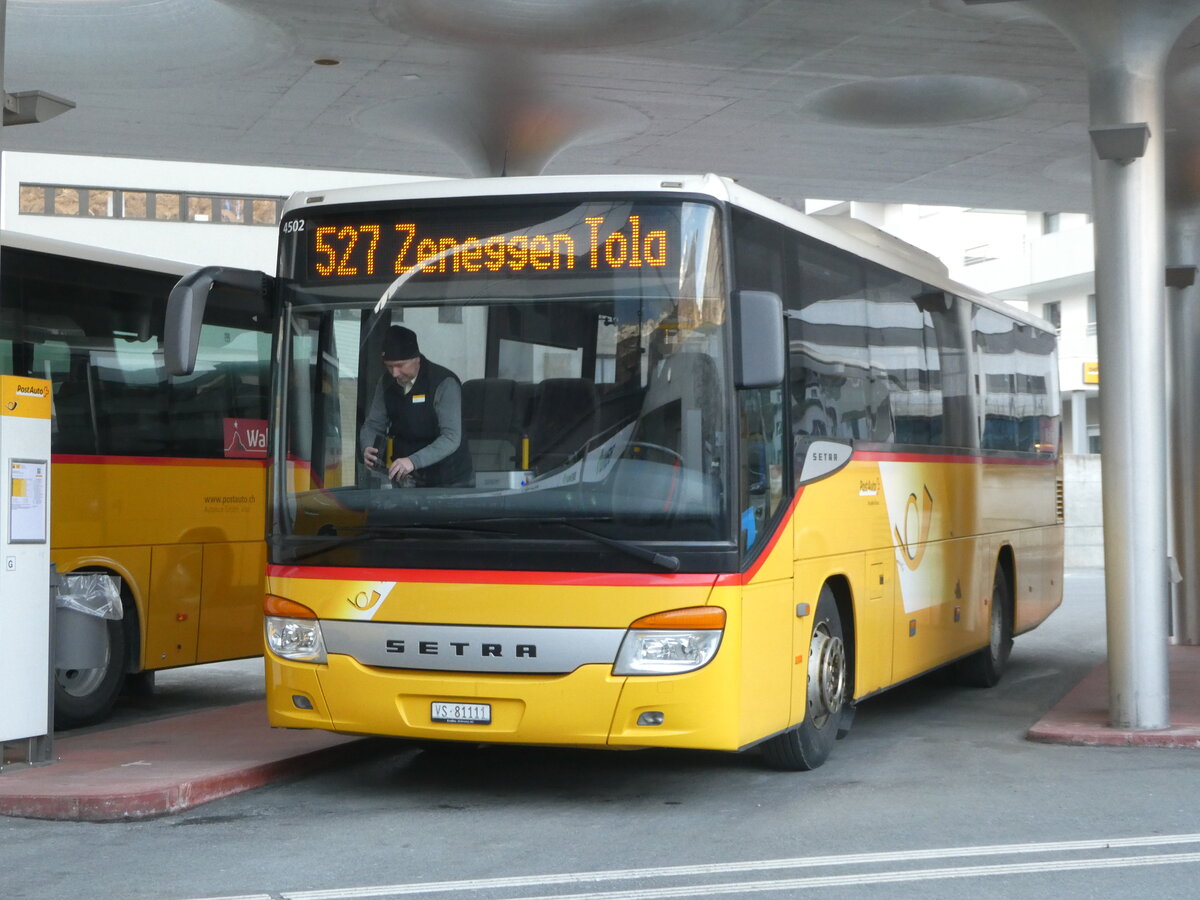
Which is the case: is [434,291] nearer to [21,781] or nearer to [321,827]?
[321,827]

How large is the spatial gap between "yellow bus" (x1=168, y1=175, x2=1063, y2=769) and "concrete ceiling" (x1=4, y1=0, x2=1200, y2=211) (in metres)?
4.15

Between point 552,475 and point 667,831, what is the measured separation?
176 cm

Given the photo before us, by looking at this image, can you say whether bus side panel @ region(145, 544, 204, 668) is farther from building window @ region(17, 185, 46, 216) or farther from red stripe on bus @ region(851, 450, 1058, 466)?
building window @ region(17, 185, 46, 216)

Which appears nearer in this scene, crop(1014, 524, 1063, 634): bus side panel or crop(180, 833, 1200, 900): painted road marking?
crop(180, 833, 1200, 900): painted road marking

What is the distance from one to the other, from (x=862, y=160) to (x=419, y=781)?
1035cm

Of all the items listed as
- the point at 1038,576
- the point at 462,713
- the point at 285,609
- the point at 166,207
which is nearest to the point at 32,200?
the point at 166,207

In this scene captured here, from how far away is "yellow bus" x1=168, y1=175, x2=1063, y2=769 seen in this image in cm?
781

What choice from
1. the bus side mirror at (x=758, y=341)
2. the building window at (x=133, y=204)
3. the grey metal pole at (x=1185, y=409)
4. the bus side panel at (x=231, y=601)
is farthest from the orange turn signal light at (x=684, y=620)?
the building window at (x=133, y=204)

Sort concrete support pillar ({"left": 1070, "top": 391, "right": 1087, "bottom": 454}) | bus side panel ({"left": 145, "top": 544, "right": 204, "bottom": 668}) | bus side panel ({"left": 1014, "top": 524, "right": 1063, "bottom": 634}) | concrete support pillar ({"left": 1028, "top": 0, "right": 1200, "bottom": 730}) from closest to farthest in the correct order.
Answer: concrete support pillar ({"left": 1028, "top": 0, "right": 1200, "bottom": 730})
bus side panel ({"left": 145, "top": 544, "right": 204, "bottom": 668})
bus side panel ({"left": 1014, "top": 524, "right": 1063, "bottom": 634})
concrete support pillar ({"left": 1070, "top": 391, "right": 1087, "bottom": 454})

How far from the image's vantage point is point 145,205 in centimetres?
4356

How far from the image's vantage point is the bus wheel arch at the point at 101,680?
1180 cm

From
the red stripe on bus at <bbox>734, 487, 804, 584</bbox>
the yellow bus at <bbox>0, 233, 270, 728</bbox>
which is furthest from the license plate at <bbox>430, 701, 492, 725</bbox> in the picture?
the yellow bus at <bbox>0, 233, 270, 728</bbox>

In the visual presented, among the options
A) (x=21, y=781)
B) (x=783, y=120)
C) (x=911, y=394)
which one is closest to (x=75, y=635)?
(x=21, y=781)

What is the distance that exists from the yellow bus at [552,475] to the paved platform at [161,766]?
2.13 ft
